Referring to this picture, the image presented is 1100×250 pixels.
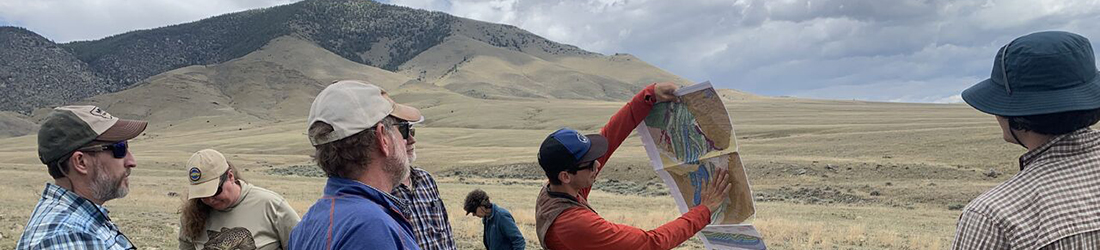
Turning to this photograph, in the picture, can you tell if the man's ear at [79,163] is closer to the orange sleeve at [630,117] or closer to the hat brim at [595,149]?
the hat brim at [595,149]

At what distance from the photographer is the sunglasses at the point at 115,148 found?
3.21 metres

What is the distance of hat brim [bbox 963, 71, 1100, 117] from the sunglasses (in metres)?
3.61

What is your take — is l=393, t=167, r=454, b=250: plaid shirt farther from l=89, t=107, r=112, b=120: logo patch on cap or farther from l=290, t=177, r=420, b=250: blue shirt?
l=89, t=107, r=112, b=120: logo patch on cap

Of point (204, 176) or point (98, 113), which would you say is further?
point (204, 176)

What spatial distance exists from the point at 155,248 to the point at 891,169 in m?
25.8

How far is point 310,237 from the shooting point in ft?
7.66

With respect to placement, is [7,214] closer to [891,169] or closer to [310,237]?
[310,237]

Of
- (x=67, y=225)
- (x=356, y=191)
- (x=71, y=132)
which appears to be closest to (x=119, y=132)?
(x=71, y=132)

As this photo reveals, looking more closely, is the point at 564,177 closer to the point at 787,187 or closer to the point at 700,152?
the point at 700,152

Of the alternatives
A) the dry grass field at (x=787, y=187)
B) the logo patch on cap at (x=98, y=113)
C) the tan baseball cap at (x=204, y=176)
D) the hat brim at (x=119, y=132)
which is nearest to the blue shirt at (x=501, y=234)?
the tan baseball cap at (x=204, y=176)

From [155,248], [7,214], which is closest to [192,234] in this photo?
[155,248]

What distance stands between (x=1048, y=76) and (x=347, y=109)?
235 cm

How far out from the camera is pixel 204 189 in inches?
169

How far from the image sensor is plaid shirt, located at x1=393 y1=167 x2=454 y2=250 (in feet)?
12.5
